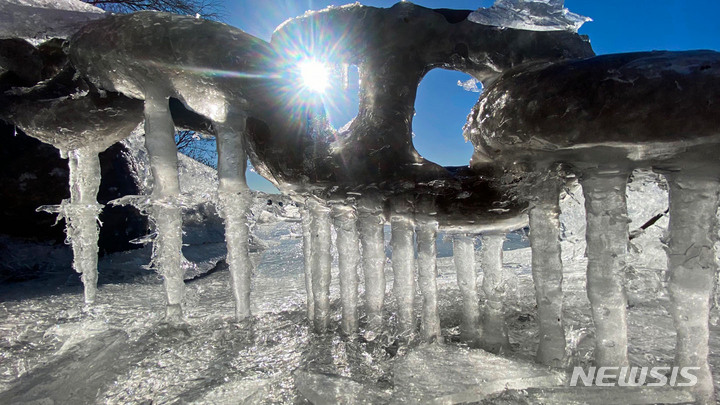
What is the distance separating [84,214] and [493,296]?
2.25 meters

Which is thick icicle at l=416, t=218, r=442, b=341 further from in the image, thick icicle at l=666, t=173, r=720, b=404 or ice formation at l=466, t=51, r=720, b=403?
thick icicle at l=666, t=173, r=720, b=404

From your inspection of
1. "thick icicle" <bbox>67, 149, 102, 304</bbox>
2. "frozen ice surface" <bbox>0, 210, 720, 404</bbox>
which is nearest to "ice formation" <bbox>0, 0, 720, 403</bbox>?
"frozen ice surface" <bbox>0, 210, 720, 404</bbox>

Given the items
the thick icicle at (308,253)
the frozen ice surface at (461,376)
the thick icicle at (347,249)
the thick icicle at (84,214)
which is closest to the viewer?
the frozen ice surface at (461,376)

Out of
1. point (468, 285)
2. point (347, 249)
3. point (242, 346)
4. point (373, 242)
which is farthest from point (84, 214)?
point (468, 285)

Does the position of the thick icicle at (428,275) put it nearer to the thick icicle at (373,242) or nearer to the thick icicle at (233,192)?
the thick icicle at (373,242)

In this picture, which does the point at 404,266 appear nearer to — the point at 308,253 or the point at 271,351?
the point at 308,253

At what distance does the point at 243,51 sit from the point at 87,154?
1.38 meters

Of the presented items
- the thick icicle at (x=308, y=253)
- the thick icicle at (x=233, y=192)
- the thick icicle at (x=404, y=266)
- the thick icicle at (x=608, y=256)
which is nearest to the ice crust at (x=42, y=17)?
the thick icicle at (x=233, y=192)

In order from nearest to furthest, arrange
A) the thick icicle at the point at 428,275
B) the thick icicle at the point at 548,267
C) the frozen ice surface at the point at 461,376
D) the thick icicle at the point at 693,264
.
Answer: the thick icicle at the point at 693,264 → the frozen ice surface at the point at 461,376 → the thick icicle at the point at 548,267 → the thick icicle at the point at 428,275

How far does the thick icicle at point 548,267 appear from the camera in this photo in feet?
4.41

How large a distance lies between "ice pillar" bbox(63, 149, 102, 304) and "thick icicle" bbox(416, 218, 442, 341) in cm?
191

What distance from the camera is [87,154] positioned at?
2.34 meters

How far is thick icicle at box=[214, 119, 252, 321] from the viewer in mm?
1679

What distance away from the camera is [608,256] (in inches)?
46.8
